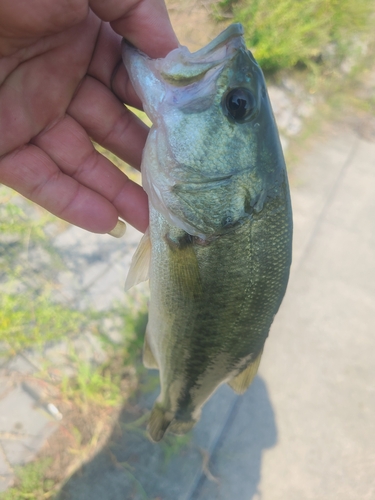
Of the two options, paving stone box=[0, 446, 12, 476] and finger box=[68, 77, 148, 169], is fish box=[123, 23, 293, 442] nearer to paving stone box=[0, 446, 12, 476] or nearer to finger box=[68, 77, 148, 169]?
finger box=[68, 77, 148, 169]

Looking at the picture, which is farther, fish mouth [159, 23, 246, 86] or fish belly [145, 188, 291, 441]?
fish belly [145, 188, 291, 441]

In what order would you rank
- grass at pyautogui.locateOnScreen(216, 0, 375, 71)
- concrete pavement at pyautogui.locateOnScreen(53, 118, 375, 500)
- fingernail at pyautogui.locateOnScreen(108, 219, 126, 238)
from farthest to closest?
grass at pyautogui.locateOnScreen(216, 0, 375, 71) → concrete pavement at pyautogui.locateOnScreen(53, 118, 375, 500) → fingernail at pyautogui.locateOnScreen(108, 219, 126, 238)

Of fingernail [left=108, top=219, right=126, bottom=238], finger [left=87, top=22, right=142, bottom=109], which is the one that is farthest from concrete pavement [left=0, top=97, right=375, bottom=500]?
finger [left=87, top=22, right=142, bottom=109]

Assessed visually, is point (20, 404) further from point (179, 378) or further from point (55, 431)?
point (179, 378)

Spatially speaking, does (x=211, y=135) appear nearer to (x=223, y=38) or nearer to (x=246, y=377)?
(x=223, y=38)

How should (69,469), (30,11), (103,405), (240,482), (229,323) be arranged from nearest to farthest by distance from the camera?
(30,11)
(229,323)
(69,469)
(103,405)
(240,482)

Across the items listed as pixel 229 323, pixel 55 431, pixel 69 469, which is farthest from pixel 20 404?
pixel 229 323

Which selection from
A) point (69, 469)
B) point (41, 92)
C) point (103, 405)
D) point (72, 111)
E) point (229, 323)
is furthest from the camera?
point (103, 405)
